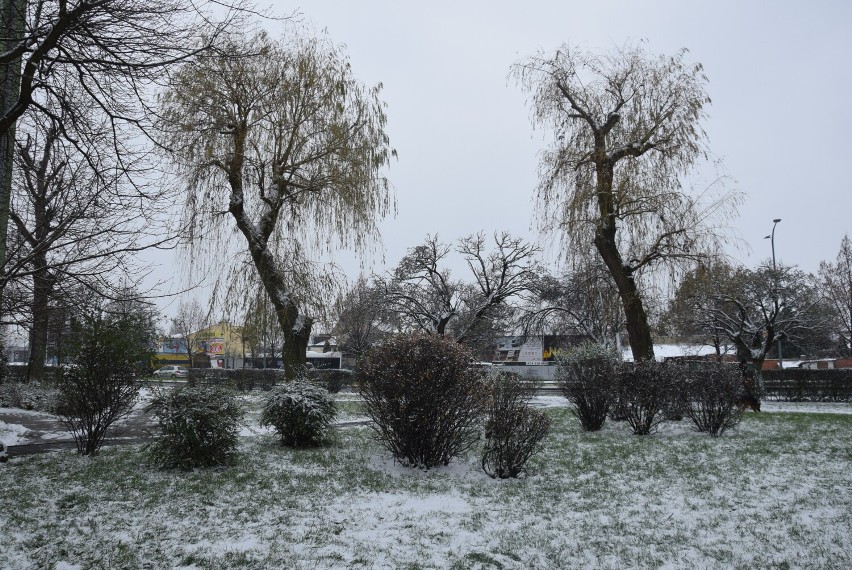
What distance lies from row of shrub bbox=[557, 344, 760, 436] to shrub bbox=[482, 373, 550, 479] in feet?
16.8

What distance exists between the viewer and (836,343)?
44156mm

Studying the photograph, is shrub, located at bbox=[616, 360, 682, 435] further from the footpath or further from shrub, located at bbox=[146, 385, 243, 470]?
the footpath

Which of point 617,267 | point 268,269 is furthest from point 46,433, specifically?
point 617,267

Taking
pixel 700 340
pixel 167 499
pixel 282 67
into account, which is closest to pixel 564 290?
pixel 700 340

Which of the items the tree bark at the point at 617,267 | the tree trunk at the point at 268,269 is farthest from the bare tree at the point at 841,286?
the tree trunk at the point at 268,269

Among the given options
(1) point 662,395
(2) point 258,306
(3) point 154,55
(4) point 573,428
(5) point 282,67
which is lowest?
(4) point 573,428

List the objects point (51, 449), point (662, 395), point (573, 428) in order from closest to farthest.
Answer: point (51, 449)
point (662, 395)
point (573, 428)

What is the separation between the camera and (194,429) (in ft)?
25.5

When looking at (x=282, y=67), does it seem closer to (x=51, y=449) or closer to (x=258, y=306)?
(x=258, y=306)

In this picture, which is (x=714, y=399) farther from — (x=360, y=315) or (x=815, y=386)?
(x=360, y=315)

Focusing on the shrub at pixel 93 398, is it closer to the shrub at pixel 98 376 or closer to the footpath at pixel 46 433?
the shrub at pixel 98 376

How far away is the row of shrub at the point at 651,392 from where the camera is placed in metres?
11.8

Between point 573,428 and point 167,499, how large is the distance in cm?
951

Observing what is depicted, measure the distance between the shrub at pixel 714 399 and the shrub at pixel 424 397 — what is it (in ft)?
19.9
